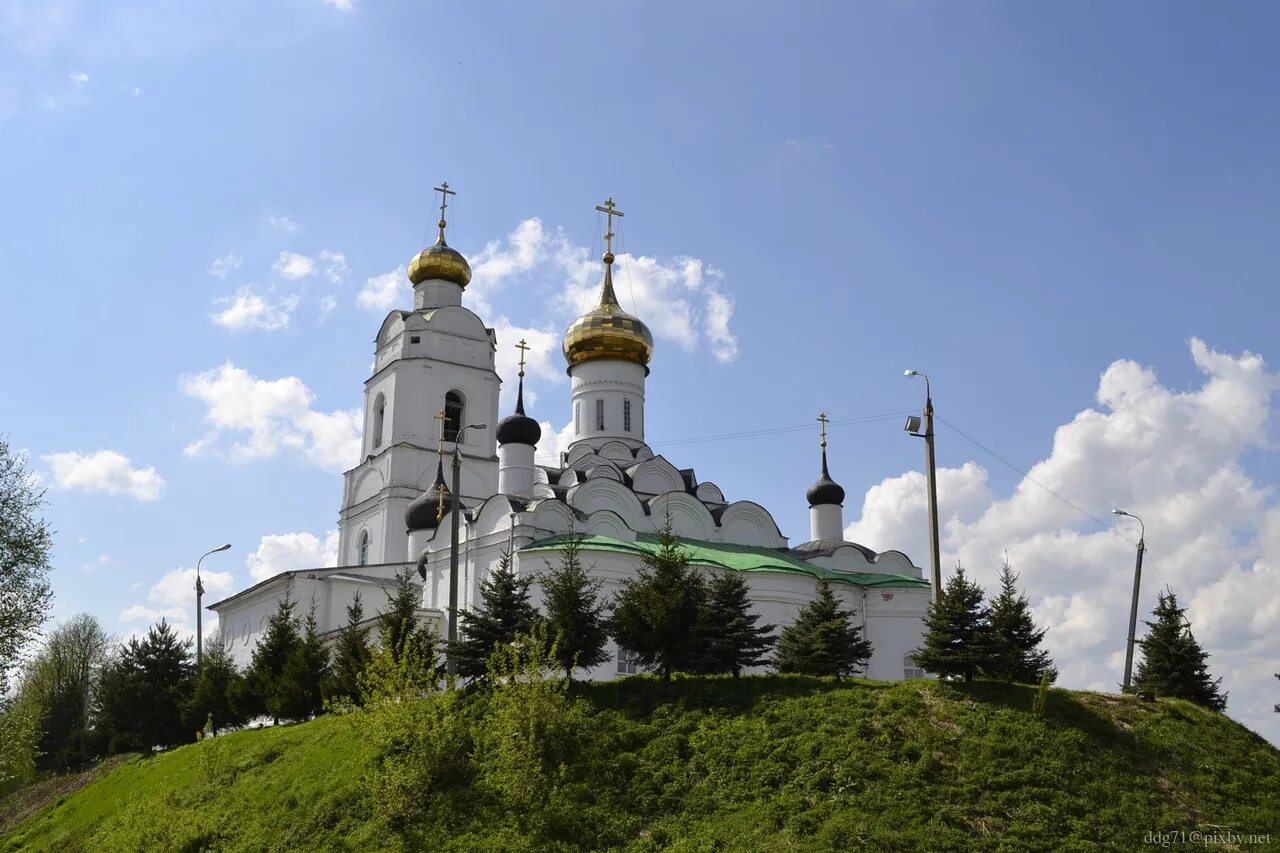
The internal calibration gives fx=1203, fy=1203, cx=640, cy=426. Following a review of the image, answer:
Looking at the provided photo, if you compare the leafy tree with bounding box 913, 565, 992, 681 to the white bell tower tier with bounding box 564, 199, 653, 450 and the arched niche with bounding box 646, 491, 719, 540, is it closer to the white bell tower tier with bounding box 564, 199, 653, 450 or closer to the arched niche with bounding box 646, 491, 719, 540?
the arched niche with bounding box 646, 491, 719, 540

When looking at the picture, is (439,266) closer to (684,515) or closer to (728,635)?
(684,515)

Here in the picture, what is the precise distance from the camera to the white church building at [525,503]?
27.1m

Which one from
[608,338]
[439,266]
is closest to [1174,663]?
[608,338]

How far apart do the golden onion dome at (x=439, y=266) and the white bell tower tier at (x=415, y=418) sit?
0.74m

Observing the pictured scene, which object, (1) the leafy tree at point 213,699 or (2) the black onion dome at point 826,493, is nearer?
(1) the leafy tree at point 213,699

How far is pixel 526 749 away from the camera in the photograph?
50.5 feet

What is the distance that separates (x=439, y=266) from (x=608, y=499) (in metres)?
12.6

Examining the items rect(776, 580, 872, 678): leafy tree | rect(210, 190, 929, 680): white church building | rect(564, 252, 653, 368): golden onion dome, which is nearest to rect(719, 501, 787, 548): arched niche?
rect(210, 190, 929, 680): white church building

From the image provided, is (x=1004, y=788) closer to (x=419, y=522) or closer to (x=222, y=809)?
(x=222, y=809)

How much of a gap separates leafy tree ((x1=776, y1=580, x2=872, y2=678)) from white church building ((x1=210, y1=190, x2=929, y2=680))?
421 cm

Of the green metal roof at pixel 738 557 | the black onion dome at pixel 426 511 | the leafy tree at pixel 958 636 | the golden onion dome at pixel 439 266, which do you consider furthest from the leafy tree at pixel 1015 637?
the golden onion dome at pixel 439 266

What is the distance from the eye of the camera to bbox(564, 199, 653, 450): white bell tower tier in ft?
115

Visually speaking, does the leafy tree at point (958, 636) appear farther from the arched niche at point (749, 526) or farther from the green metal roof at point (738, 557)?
the arched niche at point (749, 526)


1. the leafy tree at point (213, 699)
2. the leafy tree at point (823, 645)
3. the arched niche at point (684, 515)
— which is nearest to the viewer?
the leafy tree at point (823, 645)
